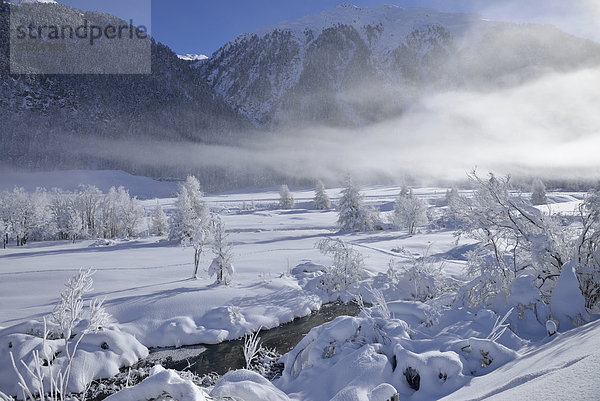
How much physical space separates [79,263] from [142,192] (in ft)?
369

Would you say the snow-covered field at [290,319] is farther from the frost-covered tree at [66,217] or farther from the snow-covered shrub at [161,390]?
the frost-covered tree at [66,217]

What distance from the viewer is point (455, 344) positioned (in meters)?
5.84

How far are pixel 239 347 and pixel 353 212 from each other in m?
35.0

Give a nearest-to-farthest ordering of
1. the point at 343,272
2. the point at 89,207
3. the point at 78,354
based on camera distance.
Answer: the point at 78,354 → the point at 343,272 → the point at 89,207

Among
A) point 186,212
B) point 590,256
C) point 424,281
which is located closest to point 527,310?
point 590,256

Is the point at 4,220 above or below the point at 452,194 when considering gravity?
below

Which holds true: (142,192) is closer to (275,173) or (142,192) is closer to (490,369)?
(275,173)

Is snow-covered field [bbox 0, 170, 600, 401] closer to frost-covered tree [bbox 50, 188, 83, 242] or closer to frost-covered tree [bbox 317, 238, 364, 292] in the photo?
frost-covered tree [bbox 317, 238, 364, 292]

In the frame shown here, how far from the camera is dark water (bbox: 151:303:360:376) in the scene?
11.5m

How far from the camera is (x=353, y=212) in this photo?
1817 inches

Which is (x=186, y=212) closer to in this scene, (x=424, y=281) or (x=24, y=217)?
(x=424, y=281)

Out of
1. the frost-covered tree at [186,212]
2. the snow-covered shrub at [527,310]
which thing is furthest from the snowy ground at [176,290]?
the snow-covered shrub at [527,310]

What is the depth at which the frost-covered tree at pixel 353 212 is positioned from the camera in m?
46.0

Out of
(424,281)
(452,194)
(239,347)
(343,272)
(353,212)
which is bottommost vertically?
(239,347)
